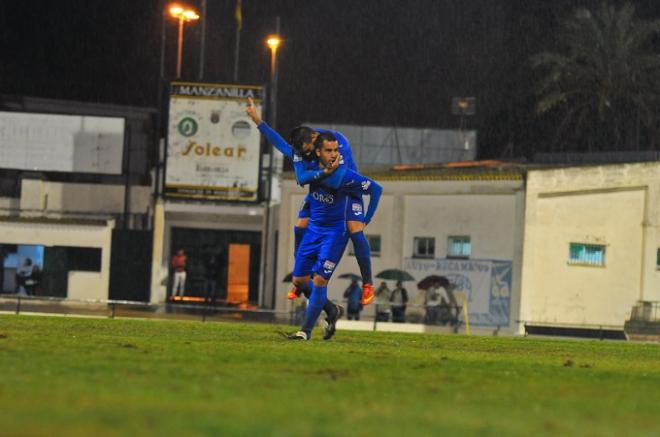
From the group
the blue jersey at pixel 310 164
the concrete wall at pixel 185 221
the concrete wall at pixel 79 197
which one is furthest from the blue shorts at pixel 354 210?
the concrete wall at pixel 79 197

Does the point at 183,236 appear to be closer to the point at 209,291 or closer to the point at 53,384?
the point at 209,291

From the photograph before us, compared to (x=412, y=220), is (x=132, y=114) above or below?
above

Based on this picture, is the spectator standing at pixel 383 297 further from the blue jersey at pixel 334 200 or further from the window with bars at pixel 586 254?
the blue jersey at pixel 334 200

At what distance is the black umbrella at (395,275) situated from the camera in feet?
148

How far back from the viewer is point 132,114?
221 feet

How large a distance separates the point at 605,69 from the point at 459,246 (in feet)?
57.9

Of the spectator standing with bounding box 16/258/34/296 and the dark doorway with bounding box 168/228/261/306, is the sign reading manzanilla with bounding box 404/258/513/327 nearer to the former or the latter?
the dark doorway with bounding box 168/228/261/306

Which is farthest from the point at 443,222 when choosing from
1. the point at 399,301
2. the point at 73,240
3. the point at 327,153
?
the point at 327,153

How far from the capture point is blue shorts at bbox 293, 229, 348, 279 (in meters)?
14.9

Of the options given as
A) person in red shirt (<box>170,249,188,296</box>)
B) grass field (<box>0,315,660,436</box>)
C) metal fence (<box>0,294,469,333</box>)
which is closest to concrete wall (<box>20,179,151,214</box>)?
person in red shirt (<box>170,249,188,296</box>)

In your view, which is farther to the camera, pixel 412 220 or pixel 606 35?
pixel 606 35

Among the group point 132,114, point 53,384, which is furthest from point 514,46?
point 53,384

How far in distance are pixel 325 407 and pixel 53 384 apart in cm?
175

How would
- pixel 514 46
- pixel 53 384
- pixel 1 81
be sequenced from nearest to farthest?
pixel 53 384 < pixel 1 81 < pixel 514 46
